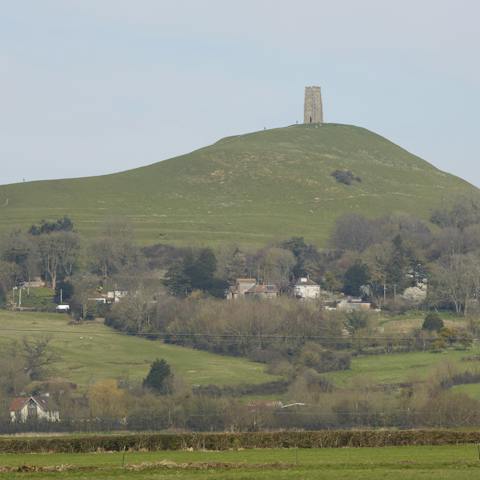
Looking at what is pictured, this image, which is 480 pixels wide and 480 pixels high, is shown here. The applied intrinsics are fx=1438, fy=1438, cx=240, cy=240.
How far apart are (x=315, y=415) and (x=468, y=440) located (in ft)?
121

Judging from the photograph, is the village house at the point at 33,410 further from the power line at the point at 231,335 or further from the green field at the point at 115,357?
the power line at the point at 231,335

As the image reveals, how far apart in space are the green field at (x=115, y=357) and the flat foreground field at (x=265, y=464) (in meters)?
54.2

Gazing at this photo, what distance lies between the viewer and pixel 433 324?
10969cm

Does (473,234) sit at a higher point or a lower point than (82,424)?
higher

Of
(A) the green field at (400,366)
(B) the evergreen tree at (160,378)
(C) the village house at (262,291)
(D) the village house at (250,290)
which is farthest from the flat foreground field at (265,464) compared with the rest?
(C) the village house at (262,291)

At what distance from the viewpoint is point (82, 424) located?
243 feet

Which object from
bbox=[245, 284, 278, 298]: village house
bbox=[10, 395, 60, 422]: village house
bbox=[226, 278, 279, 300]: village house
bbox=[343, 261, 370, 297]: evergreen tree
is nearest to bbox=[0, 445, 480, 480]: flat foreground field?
bbox=[10, 395, 60, 422]: village house

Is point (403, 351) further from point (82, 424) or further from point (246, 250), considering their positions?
point (246, 250)

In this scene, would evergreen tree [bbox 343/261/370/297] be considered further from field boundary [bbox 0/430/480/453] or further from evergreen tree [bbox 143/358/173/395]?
field boundary [bbox 0/430/480/453]

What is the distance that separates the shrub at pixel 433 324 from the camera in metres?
109

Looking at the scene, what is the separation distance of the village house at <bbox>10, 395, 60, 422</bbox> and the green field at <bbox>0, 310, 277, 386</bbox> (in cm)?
866

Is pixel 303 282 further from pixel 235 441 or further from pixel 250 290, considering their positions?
pixel 235 441

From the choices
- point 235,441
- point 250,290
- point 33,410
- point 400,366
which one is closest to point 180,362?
point 400,366

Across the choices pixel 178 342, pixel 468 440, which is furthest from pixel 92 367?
pixel 468 440
